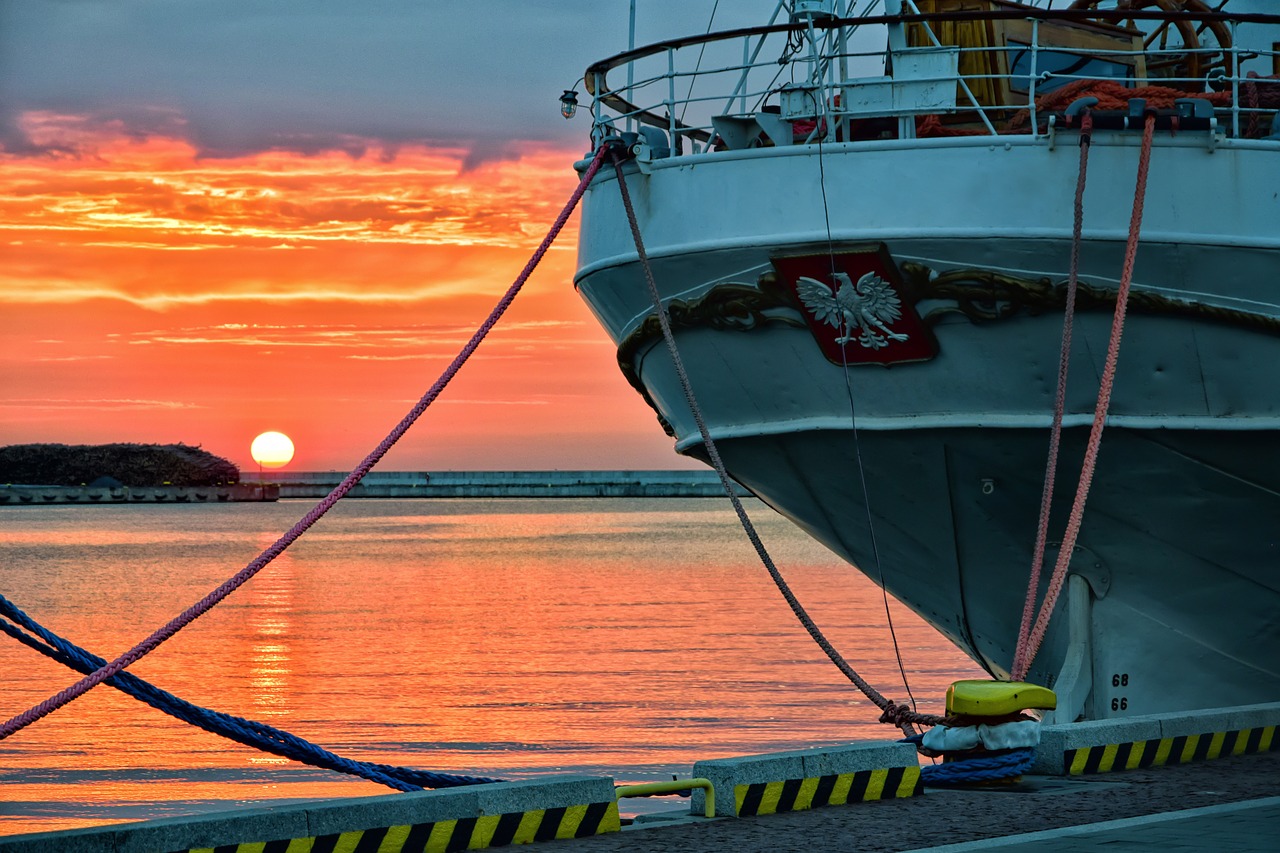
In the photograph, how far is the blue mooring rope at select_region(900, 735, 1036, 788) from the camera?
898cm

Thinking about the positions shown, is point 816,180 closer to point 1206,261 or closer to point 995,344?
point 995,344

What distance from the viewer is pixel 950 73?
1102 cm

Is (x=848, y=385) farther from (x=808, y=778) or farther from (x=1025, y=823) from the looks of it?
(x=1025, y=823)

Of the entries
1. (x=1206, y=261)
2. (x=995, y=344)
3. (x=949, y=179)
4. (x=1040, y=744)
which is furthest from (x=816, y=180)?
(x=1040, y=744)

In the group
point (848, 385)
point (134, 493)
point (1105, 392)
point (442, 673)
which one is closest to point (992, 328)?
point (1105, 392)

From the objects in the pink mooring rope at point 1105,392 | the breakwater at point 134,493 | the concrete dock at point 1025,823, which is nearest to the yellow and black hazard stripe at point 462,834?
the concrete dock at point 1025,823

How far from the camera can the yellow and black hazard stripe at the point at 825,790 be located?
26.7ft

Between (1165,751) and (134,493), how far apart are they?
582 ft

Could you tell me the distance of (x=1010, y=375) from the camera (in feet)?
36.1

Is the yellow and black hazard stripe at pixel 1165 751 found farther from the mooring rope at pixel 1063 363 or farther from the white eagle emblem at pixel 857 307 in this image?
the white eagle emblem at pixel 857 307

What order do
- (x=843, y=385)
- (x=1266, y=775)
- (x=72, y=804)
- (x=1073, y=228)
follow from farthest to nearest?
(x=72, y=804), (x=843, y=385), (x=1073, y=228), (x=1266, y=775)

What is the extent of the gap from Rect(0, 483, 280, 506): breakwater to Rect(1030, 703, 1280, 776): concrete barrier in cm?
17175

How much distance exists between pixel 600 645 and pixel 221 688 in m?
8.64

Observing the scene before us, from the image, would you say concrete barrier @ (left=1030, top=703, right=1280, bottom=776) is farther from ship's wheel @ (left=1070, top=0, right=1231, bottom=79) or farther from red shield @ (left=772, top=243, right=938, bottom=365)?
ship's wheel @ (left=1070, top=0, right=1231, bottom=79)
